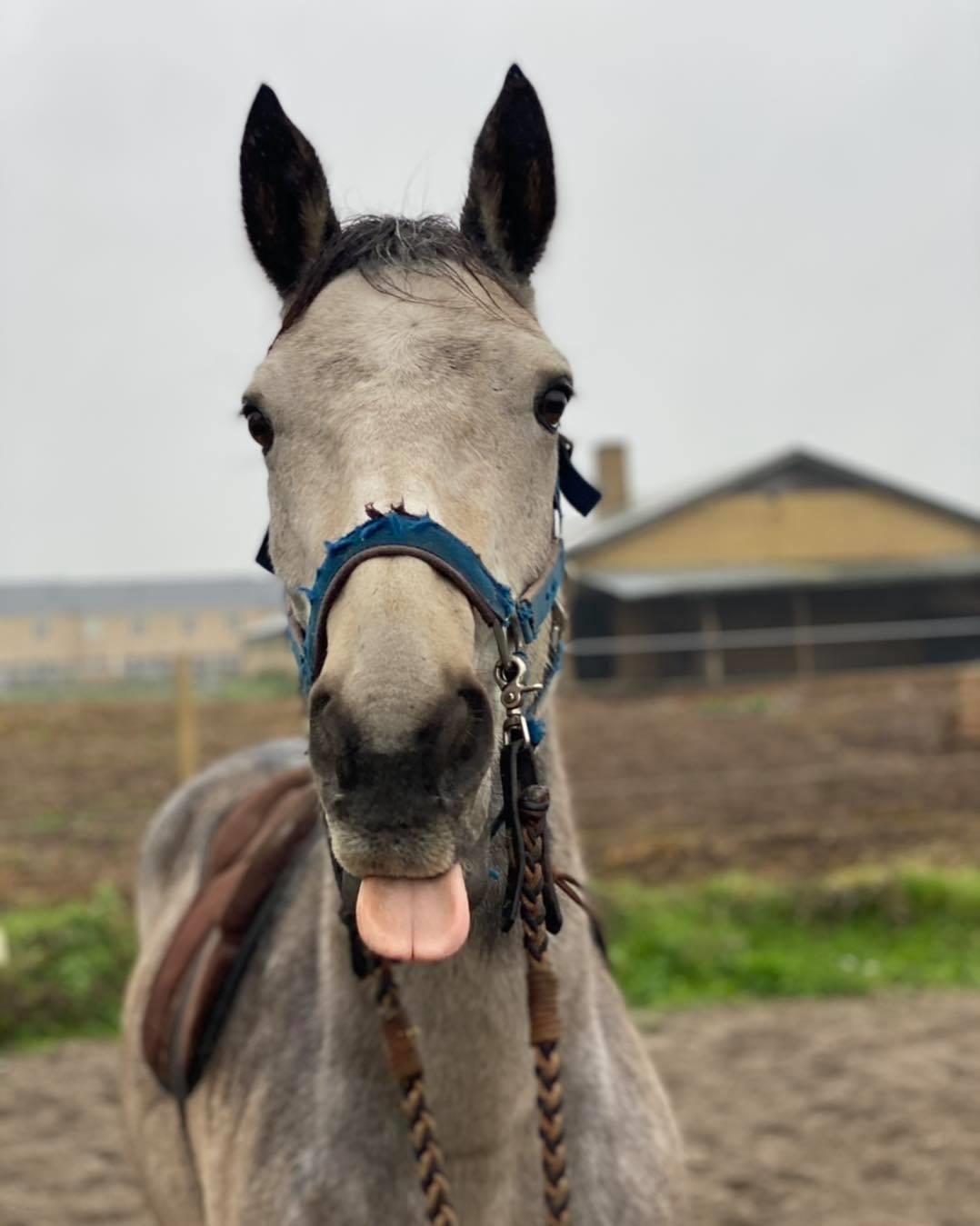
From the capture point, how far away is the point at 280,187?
87.7 inches

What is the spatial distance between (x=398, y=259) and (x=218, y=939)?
1637 mm

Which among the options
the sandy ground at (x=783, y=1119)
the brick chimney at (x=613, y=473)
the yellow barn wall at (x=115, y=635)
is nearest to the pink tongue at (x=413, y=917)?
the sandy ground at (x=783, y=1119)

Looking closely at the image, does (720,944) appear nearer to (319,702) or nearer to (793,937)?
(793,937)

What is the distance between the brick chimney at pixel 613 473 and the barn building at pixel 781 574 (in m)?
→ 4.93

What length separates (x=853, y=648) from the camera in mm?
25047

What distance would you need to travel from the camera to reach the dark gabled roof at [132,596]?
82.5 metres

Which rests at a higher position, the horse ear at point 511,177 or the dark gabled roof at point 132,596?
the dark gabled roof at point 132,596

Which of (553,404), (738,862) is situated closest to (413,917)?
(553,404)

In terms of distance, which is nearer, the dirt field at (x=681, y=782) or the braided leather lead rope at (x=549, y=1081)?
the braided leather lead rope at (x=549, y=1081)

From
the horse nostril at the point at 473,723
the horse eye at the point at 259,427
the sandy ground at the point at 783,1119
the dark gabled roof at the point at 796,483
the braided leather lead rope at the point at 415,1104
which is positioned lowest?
the sandy ground at the point at 783,1119

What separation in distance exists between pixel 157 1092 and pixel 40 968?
3893 mm

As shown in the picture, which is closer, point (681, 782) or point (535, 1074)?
point (535, 1074)

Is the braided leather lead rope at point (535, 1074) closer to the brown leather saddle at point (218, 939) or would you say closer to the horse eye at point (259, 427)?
the brown leather saddle at point (218, 939)

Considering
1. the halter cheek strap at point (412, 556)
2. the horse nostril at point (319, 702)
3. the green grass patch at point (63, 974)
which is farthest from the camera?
the green grass patch at point (63, 974)
